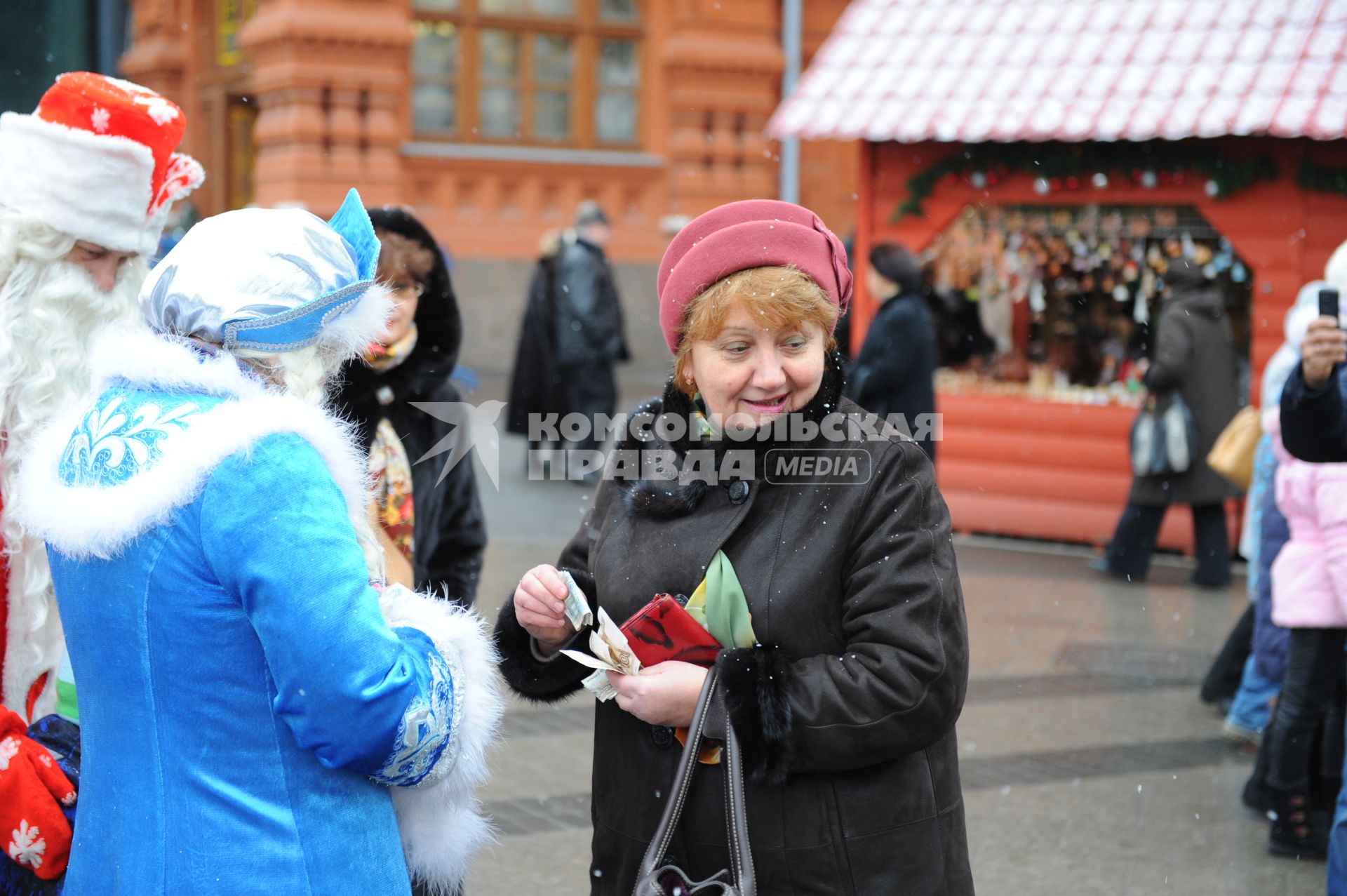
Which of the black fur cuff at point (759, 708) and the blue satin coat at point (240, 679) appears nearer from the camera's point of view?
the blue satin coat at point (240, 679)

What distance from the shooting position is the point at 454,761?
194 centimetres

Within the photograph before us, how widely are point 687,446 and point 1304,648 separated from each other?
2977 millimetres

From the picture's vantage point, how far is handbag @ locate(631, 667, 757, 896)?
1969 mm

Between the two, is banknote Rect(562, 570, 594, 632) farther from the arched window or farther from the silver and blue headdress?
the arched window

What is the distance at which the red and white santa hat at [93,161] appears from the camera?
2.73 meters

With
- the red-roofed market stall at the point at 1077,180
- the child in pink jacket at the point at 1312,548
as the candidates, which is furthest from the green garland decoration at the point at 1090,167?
the child in pink jacket at the point at 1312,548

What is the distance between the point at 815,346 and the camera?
2170 millimetres

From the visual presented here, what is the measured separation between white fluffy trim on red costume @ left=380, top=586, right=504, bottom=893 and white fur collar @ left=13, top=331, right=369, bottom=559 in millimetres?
181

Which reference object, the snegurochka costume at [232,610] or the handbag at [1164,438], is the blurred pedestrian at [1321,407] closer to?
the snegurochka costume at [232,610]

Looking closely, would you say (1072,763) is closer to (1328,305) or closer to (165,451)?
(1328,305)

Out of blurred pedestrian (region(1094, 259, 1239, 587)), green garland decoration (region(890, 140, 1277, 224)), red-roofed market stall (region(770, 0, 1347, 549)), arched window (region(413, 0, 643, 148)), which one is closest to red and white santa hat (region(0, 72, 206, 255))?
blurred pedestrian (region(1094, 259, 1239, 587))

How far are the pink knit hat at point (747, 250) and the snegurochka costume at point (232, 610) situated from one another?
21.1 inches

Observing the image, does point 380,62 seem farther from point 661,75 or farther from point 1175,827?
point 1175,827

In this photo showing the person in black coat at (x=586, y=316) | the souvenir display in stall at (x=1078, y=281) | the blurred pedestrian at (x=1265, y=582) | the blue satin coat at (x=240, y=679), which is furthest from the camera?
the person in black coat at (x=586, y=316)
